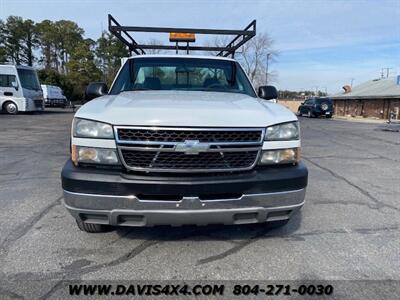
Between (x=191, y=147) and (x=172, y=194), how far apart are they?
40 cm

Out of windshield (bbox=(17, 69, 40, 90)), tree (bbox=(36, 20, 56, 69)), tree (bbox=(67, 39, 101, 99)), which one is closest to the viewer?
windshield (bbox=(17, 69, 40, 90))

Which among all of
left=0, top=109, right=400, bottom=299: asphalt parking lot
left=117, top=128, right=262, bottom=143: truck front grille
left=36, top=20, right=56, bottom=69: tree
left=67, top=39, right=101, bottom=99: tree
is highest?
left=36, top=20, right=56, bottom=69: tree

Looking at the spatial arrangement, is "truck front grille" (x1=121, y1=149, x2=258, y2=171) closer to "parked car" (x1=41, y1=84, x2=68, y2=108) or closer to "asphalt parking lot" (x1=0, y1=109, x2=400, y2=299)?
"asphalt parking lot" (x1=0, y1=109, x2=400, y2=299)

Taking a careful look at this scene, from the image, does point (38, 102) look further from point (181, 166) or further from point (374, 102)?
point (374, 102)

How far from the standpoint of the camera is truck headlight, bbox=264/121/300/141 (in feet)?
9.81

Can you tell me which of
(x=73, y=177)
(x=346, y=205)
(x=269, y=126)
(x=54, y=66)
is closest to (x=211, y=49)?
(x=346, y=205)

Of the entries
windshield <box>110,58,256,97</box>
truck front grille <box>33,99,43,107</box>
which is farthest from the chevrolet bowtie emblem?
truck front grille <box>33,99,43,107</box>

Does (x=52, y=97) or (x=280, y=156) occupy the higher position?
(x=52, y=97)

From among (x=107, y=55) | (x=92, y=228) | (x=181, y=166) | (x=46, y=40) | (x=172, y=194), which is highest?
(x=46, y=40)

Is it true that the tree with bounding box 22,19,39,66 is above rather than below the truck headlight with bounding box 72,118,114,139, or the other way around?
above

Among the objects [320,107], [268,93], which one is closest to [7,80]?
[268,93]

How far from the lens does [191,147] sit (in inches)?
110

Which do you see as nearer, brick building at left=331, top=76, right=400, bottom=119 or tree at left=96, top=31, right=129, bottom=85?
brick building at left=331, top=76, right=400, bottom=119

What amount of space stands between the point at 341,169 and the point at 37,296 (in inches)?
250
